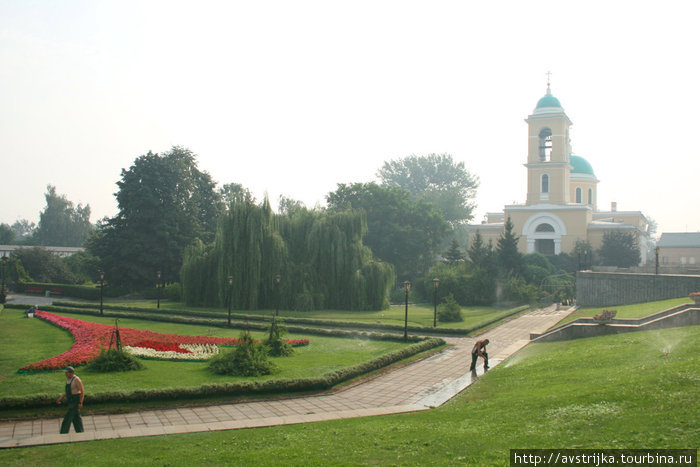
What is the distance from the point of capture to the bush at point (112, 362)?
41.9 feet

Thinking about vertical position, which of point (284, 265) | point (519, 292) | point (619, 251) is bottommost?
point (519, 292)

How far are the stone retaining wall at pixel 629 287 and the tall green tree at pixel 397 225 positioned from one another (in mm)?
14633

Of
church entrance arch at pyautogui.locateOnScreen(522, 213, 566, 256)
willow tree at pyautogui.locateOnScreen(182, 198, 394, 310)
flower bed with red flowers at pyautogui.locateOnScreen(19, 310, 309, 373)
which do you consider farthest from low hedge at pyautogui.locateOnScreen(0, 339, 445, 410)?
church entrance arch at pyautogui.locateOnScreen(522, 213, 566, 256)

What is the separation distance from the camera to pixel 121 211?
136ft

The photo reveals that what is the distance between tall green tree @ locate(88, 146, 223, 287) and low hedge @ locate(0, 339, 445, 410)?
29.4m

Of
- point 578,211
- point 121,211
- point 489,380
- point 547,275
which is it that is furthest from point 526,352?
point 578,211

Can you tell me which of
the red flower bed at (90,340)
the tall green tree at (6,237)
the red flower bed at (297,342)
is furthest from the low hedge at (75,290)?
the tall green tree at (6,237)

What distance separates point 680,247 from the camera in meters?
69.2

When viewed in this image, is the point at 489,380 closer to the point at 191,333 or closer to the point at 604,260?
the point at 191,333

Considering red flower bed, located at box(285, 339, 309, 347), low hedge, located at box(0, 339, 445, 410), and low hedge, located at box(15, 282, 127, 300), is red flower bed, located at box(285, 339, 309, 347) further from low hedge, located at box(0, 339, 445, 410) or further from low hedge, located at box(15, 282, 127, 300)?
low hedge, located at box(15, 282, 127, 300)

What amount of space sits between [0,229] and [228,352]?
81.1 meters

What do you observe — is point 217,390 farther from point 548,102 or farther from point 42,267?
point 548,102

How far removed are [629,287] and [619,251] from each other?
71.2 feet

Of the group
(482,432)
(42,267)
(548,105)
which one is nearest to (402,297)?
(548,105)
